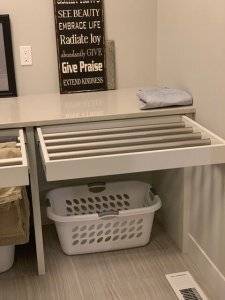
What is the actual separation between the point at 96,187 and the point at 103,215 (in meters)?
0.32

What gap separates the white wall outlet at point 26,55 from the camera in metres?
2.57

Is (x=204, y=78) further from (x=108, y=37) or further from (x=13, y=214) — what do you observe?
(x=13, y=214)

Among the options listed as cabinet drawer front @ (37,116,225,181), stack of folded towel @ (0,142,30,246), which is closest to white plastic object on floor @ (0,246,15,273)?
stack of folded towel @ (0,142,30,246)

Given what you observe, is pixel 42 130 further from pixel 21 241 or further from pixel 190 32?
pixel 190 32

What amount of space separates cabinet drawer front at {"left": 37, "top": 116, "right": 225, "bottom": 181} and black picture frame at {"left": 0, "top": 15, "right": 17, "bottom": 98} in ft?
2.19

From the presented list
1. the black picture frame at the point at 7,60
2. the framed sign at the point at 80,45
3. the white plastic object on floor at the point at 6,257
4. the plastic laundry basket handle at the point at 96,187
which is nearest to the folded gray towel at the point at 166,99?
the framed sign at the point at 80,45

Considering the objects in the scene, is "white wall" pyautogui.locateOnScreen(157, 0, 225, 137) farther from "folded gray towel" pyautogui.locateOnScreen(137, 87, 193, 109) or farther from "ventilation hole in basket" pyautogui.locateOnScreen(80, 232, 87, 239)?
"ventilation hole in basket" pyautogui.locateOnScreen(80, 232, 87, 239)

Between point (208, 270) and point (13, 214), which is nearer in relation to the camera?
point (13, 214)

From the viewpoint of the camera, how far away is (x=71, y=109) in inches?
88.2

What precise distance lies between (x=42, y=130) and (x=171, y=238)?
1.06 metres

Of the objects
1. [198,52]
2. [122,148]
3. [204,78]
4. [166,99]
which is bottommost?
[122,148]

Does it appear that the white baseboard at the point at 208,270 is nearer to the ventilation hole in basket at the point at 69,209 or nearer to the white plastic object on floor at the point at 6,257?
the ventilation hole in basket at the point at 69,209

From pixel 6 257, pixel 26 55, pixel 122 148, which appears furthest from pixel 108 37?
pixel 6 257

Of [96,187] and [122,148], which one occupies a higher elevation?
[122,148]
